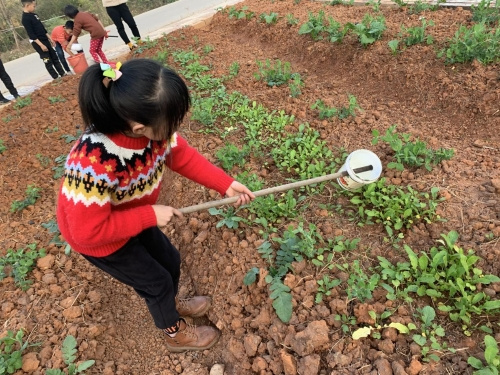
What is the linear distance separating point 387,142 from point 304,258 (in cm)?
131

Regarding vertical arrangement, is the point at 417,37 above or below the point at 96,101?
below

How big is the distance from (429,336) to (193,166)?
4.80 ft

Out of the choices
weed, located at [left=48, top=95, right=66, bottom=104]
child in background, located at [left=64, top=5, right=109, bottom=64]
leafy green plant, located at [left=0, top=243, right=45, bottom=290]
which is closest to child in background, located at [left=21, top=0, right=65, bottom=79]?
child in background, located at [left=64, top=5, right=109, bottom=64]

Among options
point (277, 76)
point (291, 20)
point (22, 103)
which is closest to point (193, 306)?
point (277, 76)

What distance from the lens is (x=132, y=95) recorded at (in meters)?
1.24

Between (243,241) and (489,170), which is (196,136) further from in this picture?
(489,170)

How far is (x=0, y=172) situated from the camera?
140 inches

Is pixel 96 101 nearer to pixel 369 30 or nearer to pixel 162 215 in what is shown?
pixel 162 215

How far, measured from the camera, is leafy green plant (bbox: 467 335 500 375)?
1.46 meters

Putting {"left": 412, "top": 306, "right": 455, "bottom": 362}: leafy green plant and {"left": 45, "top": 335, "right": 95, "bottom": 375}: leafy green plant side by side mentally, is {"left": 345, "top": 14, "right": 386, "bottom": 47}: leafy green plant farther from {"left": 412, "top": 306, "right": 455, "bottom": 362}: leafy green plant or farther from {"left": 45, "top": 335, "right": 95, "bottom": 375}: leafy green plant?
{"left": 45, "top": 335, "right": 95, "bottom": 375}: leafy green plant

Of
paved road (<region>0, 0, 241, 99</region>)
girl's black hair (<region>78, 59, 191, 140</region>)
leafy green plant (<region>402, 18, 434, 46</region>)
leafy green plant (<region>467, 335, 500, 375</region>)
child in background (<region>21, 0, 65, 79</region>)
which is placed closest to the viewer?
girl's black hair (<region>78, 59, 191, 140</region>)

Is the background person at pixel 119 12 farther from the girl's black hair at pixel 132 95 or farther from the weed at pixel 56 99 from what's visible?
the girl's black hair at pixel 132 95

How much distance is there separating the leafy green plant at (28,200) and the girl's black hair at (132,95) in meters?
2.32

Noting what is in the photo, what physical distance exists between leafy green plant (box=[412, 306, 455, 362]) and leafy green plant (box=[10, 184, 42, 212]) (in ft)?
10.5
